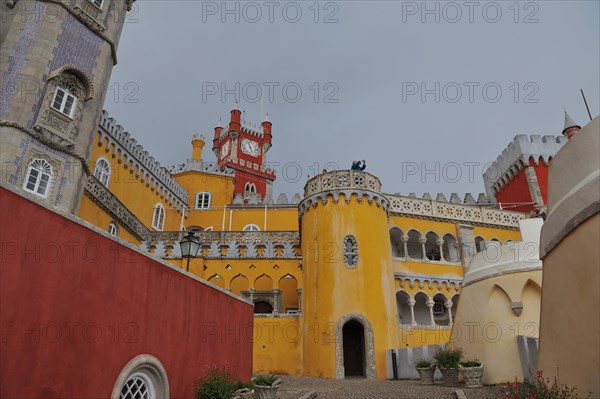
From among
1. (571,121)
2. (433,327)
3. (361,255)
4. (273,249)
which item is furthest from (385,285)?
(571,121)

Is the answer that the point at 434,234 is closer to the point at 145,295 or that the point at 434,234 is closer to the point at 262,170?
the point at 145,295

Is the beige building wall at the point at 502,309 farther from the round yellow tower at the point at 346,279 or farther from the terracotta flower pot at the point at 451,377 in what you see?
the round yellow tower at the point at 346,279

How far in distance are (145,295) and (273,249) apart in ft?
50.2

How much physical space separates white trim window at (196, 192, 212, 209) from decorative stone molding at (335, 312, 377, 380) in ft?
67.3

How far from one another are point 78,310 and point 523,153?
33932 millimetres

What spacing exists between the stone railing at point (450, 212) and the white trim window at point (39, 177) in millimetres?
17048

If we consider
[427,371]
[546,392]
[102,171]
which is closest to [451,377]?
[427,371]

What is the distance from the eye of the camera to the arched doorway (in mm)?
17984

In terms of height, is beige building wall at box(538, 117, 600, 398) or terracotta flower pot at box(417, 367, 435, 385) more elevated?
beige building wall at box(538, 117, 600, 398)

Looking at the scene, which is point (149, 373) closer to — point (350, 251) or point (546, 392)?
point (546, 392)

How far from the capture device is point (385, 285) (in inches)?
737

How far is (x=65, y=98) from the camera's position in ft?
55.5

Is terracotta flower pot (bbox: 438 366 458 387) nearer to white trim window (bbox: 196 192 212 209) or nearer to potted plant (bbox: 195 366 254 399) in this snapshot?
potted plant (bbox: 195 366 254 399)

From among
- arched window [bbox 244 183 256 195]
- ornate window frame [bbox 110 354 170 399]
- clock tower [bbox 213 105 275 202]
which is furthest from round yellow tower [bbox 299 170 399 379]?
arched window [bbox 244 183 256 195]
